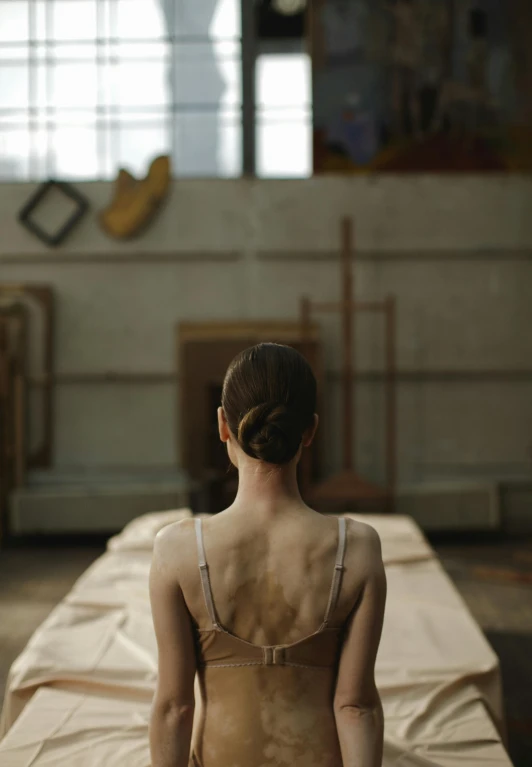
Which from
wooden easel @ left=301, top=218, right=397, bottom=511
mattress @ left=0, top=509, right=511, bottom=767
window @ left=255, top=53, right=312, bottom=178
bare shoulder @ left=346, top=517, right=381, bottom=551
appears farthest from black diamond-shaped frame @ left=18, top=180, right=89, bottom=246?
bare shoulder @ left=346, top=517, right=381, bottom=551

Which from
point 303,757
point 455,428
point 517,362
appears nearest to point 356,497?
point 455,428

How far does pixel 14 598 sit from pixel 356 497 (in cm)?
242

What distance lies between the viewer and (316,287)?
21.6 ft

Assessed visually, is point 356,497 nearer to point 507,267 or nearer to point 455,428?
point 455,428

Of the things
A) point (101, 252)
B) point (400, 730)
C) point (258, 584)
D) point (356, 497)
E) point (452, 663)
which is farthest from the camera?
point (101, 252)

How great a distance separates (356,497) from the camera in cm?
591

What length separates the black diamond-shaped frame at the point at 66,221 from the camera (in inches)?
257

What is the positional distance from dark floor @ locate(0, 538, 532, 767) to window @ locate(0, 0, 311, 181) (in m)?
3.07

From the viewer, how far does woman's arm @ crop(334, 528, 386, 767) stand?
1.33m

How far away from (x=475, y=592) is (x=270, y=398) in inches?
156

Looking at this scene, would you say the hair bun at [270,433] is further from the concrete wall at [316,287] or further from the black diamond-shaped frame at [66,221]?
the black diamond-shaped frame at [66,221]

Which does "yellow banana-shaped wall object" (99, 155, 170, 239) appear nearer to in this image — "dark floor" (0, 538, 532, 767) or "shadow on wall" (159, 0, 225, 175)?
"shadow on wall" (159, 0, 225, 175)

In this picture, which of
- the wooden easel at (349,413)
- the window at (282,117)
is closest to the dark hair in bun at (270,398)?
the wooden easel at (349,413)

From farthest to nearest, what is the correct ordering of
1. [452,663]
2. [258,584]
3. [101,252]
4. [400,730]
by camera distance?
[101,252] → [452,663] → [400,730] → [258,584]
